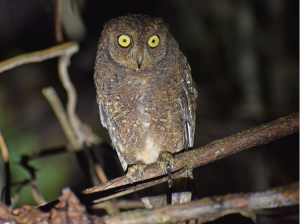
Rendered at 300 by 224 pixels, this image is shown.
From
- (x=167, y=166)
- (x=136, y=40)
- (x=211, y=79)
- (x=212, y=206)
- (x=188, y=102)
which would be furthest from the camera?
(x=211, y=79)

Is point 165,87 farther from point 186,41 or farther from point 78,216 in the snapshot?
point 186,41

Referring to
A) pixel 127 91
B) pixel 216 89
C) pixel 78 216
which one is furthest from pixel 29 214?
pixel 216 89

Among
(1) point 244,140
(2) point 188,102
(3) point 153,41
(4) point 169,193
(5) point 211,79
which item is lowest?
(4) point 169,193

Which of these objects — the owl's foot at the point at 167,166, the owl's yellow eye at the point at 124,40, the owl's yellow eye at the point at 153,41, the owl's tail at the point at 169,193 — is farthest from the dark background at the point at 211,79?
the owl's foot at the point at 167,166

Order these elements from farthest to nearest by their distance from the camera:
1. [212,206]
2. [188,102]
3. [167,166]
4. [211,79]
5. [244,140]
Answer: [211,79], [188,102], [167,166], [244,140], [212,206]

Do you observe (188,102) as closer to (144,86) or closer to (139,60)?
(144,86)

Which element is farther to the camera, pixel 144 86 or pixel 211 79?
pixel 211 79

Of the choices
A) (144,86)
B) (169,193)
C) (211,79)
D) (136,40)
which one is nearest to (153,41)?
(136,40)
